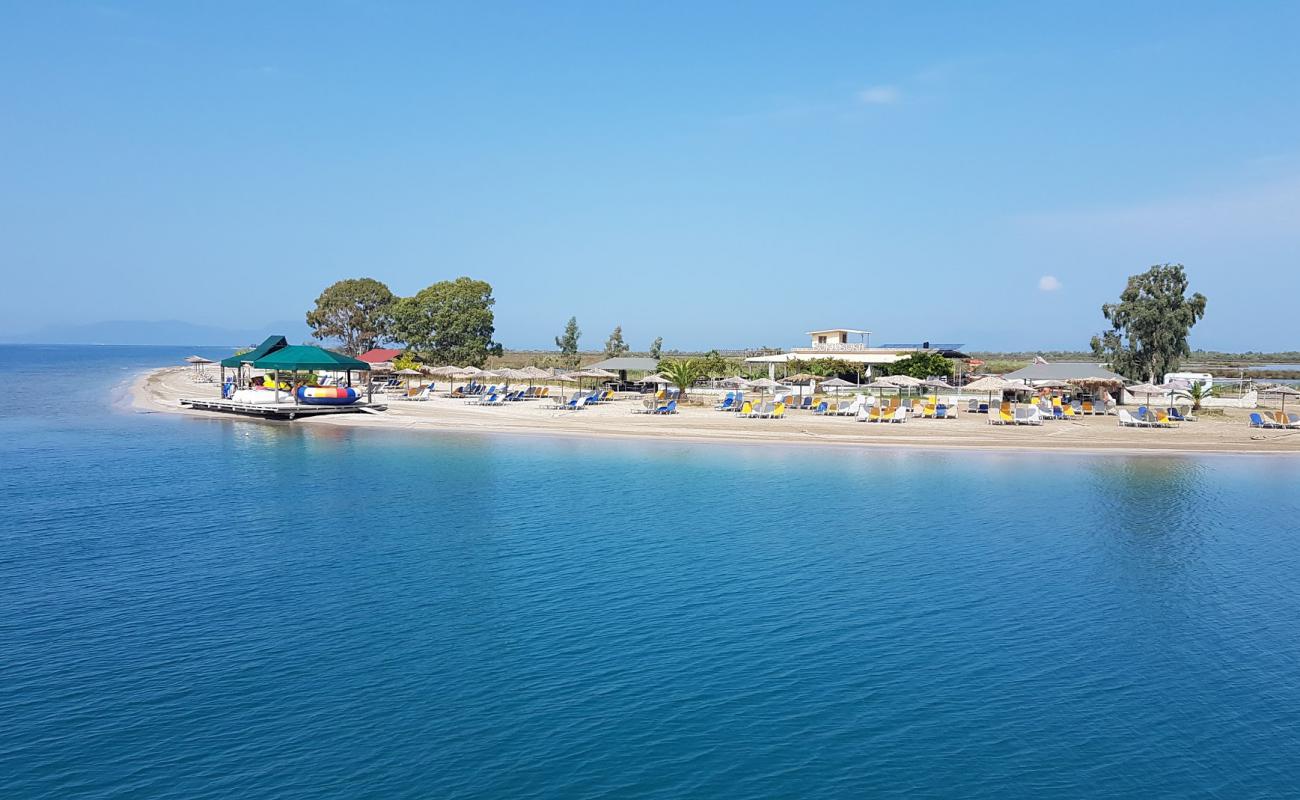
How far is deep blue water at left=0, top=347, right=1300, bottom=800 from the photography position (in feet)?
27.0

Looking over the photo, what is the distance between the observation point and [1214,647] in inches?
455

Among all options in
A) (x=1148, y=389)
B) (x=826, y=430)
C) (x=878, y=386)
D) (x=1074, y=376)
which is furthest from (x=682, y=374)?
(x=1148, y=389)

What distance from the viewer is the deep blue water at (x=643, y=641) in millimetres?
8227

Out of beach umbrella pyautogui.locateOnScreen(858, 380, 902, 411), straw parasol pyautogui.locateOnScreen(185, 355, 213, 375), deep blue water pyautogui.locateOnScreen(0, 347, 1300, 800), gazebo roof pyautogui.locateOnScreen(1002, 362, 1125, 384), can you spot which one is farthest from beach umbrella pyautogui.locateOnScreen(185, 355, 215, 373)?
gazebo roof pyautogui.locateOnScreen(1002, 362, 1125, 384)

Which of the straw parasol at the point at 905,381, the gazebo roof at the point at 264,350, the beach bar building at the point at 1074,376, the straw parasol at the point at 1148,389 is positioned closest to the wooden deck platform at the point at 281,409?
the gazebo roof at the point at 264,350

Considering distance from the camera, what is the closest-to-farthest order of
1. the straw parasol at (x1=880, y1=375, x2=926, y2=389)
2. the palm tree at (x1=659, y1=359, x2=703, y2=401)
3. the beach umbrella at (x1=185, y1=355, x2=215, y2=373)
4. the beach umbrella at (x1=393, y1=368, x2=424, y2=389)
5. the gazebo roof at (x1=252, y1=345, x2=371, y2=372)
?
the gazebo roof at (x1=252, y1=345, x2=371, y2=372) → the straw parasol at (x1=880, y1=375, x2=926, y2=389) → the palm tree at (x1=659, y1=359, x2=703, y2=401) → the beach umbrella at (x1=393, y1=368, x2=424, y2=389) → the beach umbrella at (x1=185, y1=355, x2=215, y2=373)

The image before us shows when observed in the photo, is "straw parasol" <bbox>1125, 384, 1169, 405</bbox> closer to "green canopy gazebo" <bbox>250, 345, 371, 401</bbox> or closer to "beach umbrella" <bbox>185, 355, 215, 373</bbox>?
"green canopy gazebo" <bbox>250, 345, 371, 401</bbox>

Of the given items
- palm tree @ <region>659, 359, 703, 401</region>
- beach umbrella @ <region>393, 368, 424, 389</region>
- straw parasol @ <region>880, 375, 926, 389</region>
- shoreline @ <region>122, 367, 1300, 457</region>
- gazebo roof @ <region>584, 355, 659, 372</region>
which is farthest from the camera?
beach umbrella @ <region>393, 368, 424, 389</region>

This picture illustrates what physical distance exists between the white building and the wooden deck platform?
26.7 meters

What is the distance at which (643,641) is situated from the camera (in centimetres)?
1141

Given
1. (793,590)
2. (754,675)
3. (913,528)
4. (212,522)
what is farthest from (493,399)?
(754,675)

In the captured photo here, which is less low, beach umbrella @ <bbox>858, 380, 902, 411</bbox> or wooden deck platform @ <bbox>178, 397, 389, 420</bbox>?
beach umbrella @ <bbox>858, 380, 902, 411</bbox>

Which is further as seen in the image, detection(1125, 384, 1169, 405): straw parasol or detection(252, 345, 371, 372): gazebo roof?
detection(1125, 384, 1169, 405): straw parasol

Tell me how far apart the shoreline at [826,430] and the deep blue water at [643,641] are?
7.33 metres
